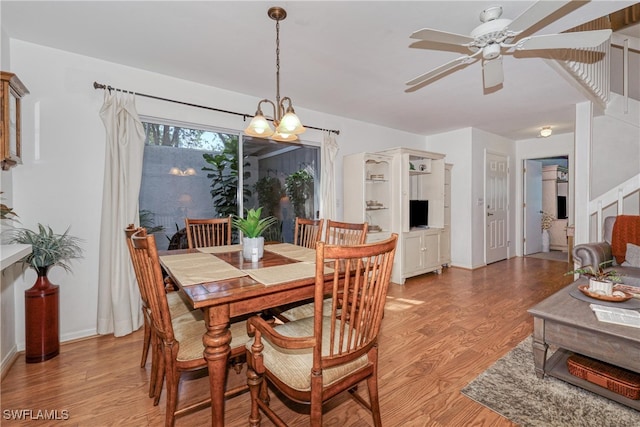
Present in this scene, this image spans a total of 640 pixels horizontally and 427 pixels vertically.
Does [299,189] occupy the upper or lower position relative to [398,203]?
upper

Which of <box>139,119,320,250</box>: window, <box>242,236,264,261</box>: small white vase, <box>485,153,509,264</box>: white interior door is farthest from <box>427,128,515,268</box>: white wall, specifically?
<box>242,236,264,261</box>: small white vase

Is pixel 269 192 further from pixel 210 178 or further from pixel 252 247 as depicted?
pixel 252 247

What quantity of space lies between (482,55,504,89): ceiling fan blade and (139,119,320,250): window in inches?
96.8

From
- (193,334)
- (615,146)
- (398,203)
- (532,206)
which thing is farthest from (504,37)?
(532,206)

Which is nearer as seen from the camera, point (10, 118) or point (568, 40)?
point (568, 40)

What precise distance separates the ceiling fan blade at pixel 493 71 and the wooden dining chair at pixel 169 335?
8.02ft

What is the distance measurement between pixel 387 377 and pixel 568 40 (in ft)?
7.94

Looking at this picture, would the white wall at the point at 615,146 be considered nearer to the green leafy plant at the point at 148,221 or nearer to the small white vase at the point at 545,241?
the small white vase at the point at 545,241

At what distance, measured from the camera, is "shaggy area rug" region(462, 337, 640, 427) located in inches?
62.4

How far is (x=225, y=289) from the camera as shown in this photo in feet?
4.56

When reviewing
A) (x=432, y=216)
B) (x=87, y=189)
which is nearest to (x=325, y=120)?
(x=432, y=216)

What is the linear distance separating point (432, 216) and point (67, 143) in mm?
4874

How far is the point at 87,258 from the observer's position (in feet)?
8.66

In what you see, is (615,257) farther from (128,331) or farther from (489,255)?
(128,331)
